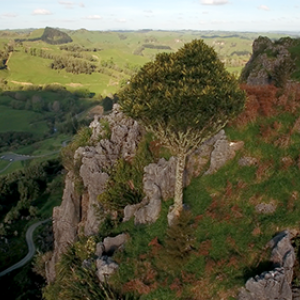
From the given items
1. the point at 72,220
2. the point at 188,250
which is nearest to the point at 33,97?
the point at 72,220

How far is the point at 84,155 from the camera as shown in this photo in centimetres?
2888

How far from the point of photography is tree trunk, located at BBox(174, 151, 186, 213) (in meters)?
20.5

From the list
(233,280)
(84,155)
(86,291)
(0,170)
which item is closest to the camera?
(233,280)

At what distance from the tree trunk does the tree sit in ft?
4.65

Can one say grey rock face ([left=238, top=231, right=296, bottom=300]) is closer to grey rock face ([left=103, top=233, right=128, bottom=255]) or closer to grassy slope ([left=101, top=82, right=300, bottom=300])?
grassy slope ([left=101, top=82, right=300, bottom=300])

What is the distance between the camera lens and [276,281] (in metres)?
16.4

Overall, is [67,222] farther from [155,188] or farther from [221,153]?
[221,153]

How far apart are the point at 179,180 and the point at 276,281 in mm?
8844

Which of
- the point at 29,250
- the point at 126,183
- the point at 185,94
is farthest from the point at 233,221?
the point at 29,250

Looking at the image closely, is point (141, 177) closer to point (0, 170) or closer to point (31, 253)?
point (31, 253)

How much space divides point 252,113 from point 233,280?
14636 millimetres

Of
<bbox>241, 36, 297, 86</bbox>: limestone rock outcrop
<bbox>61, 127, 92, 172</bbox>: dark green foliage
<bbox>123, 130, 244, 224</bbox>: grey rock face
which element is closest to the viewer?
<bbox>123, 130, 244, 224</bbox>: grey rock face

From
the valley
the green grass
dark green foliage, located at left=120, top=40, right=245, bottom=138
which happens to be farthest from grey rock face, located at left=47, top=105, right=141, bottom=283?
the green grass

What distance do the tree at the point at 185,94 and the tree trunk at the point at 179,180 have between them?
55.8 inches
